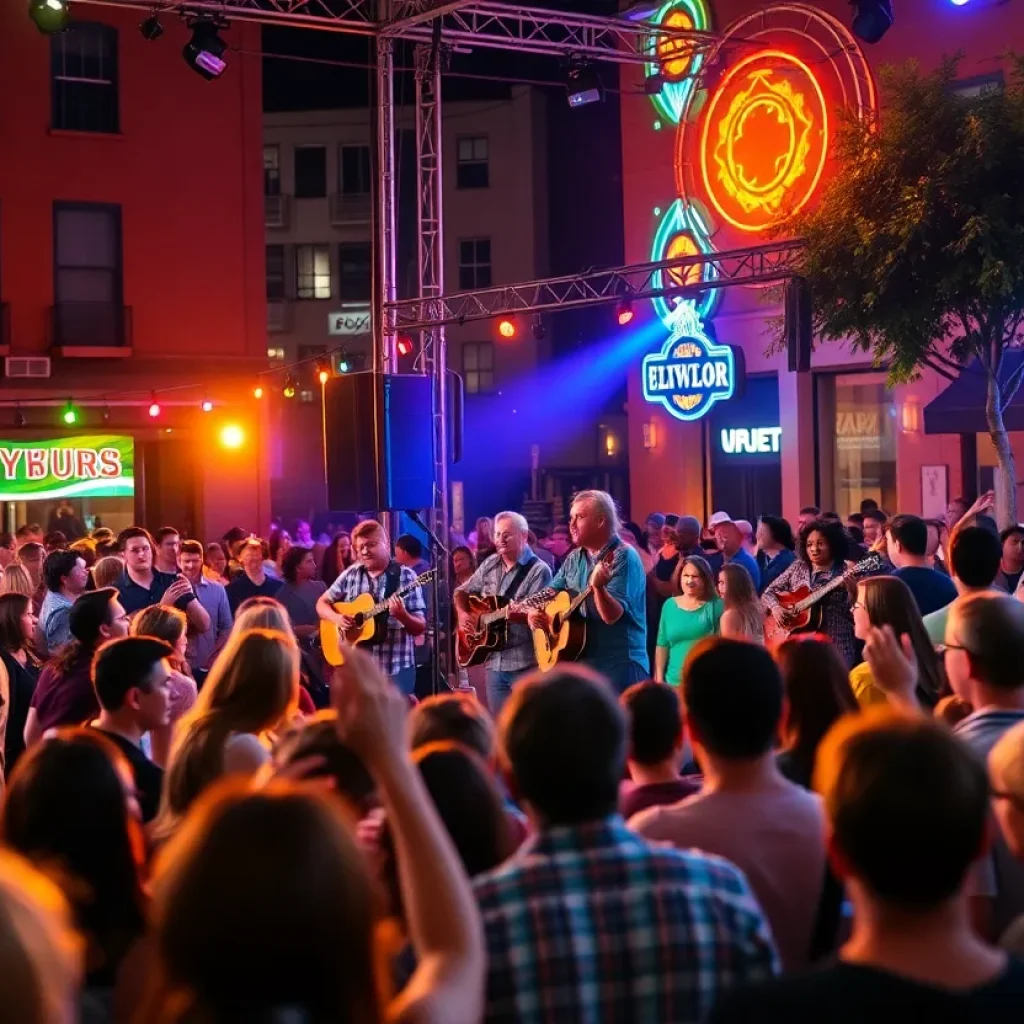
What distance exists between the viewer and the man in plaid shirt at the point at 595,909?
2.65 metres

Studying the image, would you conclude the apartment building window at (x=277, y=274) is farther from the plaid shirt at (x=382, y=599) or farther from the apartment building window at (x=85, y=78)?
the plaid shirt at (x=382, y=599)

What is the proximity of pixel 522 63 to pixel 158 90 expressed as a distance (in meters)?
16.5

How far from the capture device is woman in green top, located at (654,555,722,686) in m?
9.33

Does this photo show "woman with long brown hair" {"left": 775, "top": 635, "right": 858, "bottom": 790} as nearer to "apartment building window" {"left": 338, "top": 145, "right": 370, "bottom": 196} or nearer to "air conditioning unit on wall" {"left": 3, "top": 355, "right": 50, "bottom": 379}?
"air conditioning unit on wall" {"left": 3, "top": 355, "right": 50, "bottom": 379}

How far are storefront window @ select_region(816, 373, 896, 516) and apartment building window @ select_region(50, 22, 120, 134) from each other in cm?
1201

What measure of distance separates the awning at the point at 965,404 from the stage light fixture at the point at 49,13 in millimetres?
10208

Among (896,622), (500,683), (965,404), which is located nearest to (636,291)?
(965,404)

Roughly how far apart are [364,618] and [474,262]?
31229 mm

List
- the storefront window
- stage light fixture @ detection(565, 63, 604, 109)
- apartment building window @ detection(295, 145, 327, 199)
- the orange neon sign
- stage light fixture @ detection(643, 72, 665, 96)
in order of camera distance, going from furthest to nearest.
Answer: apartment building window @ detection(295, 145, 327, 199)
the storefront window
the orange neon sign
stage light fixture @ detection(643, 72, 665, 96)
stage light fixture @ detection(565, 63, 604, 109)

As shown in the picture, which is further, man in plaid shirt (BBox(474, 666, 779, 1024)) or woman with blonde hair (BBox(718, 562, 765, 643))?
woman with blonde hair (BBox(718, 562, 765, 643))

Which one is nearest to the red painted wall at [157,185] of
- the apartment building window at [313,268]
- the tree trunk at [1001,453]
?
the tree trunk at [1001,453]

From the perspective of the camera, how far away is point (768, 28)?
850 inches

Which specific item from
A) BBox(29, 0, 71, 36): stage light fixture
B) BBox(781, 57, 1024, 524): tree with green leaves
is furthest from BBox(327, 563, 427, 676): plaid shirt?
BBox(29, 0, 71, 36): stage light fixture

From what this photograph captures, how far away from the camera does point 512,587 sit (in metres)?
10.2
